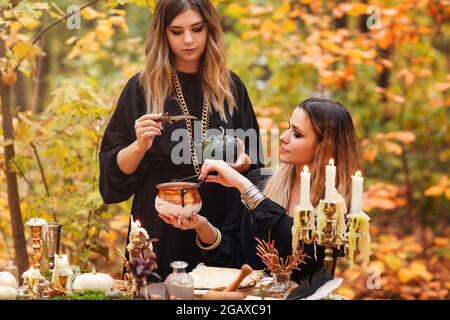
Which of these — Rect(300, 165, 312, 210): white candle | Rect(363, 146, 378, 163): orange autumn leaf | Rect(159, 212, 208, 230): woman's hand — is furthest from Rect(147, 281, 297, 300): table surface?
Rect(363, 146, 378, 163): orange autumn leaf

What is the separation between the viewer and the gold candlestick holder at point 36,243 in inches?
119

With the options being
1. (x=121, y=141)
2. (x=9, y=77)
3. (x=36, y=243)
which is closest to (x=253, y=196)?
(x=121, y=141)

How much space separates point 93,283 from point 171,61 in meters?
1.19

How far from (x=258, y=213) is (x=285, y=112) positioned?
172 inches

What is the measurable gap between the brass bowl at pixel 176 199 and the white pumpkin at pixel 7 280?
619 mm

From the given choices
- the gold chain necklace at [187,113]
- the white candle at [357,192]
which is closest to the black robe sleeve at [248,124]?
the gold chain necklace at [187,113]

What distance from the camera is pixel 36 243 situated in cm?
305

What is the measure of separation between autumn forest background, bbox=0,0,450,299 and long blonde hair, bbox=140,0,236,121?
92 centimetres

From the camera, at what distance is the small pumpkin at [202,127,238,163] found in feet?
10.6

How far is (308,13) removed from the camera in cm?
780

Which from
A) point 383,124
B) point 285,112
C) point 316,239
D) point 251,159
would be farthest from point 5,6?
point 383,124

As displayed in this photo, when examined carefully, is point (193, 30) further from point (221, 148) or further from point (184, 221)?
point (184, 221)

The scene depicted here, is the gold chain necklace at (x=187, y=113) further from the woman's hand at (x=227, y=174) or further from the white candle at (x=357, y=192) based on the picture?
the white candle at (x=357, y=192)

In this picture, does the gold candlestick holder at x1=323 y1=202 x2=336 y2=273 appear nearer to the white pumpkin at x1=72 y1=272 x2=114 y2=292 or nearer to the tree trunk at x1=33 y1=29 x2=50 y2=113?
the white pumpkin at x1=72 y1=272 x2=114 y2=292
